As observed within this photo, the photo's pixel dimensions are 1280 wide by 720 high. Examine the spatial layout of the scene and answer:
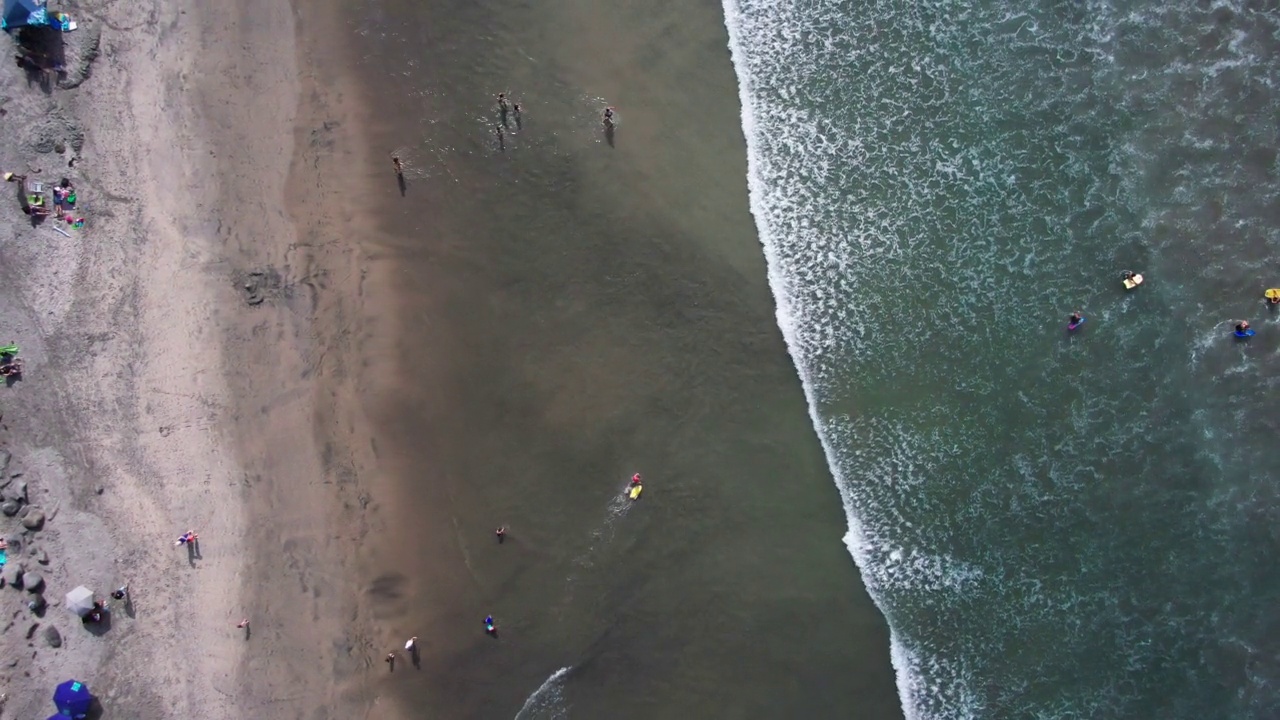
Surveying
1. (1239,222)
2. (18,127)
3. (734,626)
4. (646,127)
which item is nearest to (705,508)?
(734,626)

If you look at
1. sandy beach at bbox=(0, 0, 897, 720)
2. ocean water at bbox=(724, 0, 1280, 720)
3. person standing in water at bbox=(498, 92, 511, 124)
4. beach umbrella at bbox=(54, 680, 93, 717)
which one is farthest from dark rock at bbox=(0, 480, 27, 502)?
ocean water at bbox=(724, 0, 1280, 720)

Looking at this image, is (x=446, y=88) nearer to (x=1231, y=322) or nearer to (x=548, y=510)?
(x=548, y=510)

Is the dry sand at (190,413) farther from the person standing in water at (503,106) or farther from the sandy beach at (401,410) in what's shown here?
the person standing in water at (503,106)

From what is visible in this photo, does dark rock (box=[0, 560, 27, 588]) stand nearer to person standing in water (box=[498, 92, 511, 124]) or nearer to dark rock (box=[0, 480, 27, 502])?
dark rock (box=[0, 480, 27, 502])

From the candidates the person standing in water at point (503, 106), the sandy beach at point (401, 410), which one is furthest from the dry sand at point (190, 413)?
the person standing in water at point (503, 106)

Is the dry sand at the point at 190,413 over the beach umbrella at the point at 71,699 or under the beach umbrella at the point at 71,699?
over

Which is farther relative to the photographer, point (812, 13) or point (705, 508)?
point (812, 13)

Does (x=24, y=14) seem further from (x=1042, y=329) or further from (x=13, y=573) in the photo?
(x=1042, y=329)
